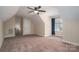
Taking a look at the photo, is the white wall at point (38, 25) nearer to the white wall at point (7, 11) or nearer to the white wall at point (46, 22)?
the white wall at point (46, 22)

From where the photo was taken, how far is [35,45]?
238cm

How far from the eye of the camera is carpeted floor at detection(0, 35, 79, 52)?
2293 millimetres

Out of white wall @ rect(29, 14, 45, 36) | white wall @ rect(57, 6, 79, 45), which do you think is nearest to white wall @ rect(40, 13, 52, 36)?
white wall @ rect(29, 14, 45, 36)

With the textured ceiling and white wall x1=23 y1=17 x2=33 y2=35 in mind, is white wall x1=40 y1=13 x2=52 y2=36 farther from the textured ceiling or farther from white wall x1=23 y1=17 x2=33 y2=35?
white wall x1=23 y1=17 x2=33 y2=35

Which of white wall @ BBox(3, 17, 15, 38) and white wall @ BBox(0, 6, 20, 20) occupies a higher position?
white wall @ BBox(0, 6, 20, 20)

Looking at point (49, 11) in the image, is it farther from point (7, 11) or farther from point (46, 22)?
point (7, 11)

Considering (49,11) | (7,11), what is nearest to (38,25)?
(49,11)

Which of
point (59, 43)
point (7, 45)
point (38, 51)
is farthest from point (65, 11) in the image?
point (7, 45)

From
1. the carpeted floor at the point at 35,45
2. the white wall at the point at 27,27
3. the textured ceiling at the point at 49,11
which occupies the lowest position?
the carpeted floor at the point at 35,45

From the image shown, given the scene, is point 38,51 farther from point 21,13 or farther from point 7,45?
point 21,13

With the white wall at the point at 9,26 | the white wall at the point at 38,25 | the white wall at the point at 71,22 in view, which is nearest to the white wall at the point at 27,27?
the white wall at the point at 38,25

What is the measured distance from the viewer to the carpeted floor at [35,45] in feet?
7.52

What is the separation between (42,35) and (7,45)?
0.80 meters
